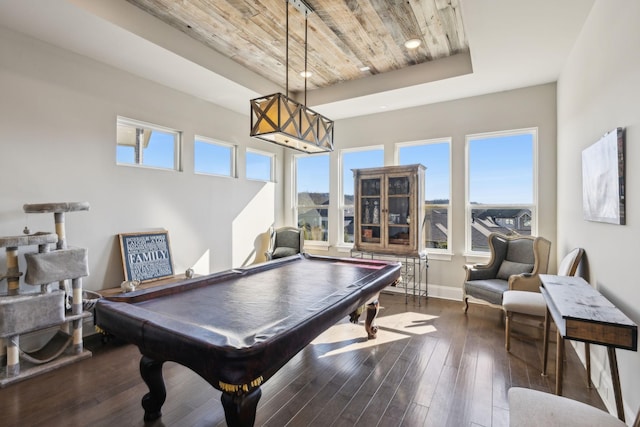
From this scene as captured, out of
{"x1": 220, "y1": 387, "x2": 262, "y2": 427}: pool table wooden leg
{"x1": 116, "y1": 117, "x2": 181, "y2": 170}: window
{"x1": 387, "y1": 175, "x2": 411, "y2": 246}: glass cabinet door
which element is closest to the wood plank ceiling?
{"x1": 116, "y1": 117, "x2": 181, "y2": 170}: window

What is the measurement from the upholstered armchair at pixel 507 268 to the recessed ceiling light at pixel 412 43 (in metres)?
2.56

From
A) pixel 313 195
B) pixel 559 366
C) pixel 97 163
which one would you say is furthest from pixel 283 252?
pixel 559 366

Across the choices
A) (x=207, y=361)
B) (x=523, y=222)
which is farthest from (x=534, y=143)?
(x=207, y=361)

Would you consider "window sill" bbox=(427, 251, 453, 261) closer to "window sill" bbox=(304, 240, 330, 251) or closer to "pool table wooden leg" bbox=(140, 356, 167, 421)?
"window sill" bbox=(304, 240, 330, 251)

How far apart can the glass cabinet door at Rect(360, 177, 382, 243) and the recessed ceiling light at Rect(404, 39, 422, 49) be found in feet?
6.08

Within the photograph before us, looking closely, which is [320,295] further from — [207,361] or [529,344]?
[529,344]

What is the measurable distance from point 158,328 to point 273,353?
0.58 m

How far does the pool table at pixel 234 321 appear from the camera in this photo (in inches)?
51.9

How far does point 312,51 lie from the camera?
3740 millimetres

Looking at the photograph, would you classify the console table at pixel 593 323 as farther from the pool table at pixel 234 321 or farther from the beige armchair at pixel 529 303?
the pool table at pixel 234 321

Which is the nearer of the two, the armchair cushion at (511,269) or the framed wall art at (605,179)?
the framed wall art at (605,179)

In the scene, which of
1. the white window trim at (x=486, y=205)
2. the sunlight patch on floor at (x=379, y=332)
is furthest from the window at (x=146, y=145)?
the white window trim at (x=486, y=205)

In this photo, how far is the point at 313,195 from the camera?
600 centimetres

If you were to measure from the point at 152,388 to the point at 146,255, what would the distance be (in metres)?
2.13
